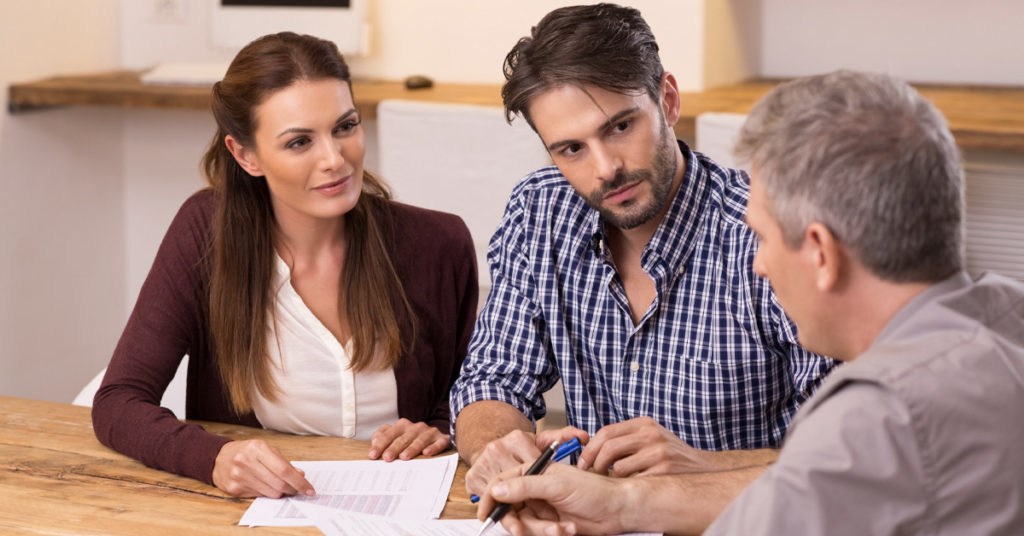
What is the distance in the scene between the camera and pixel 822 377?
147 centimetres

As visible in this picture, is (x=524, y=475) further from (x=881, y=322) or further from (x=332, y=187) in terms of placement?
(x=332, y=187)

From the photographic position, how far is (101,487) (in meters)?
1.39

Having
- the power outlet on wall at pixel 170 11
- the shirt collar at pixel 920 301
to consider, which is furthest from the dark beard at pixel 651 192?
the power outlet on wall at pixel 170 11

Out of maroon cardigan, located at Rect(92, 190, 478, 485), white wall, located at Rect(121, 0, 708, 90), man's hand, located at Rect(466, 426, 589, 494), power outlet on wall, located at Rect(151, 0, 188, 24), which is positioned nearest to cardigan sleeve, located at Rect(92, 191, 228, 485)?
maroon cardigan, located at Rect(92, 190, 478, 485)

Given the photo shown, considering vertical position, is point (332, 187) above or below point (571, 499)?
above

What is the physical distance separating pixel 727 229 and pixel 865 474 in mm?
795

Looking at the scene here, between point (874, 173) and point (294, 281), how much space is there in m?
1.17

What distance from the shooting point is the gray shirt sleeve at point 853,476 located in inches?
31.3

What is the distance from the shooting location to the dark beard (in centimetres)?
152

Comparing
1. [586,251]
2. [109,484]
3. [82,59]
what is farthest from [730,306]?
[82,59]

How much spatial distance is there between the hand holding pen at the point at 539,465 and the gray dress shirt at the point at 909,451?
418 millimetres

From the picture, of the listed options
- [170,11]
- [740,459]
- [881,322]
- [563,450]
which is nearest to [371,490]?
[563,450]

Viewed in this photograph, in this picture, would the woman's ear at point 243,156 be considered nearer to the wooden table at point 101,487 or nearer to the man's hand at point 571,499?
the wooden table at point 101,487

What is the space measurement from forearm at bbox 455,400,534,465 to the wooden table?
4 centimetres
